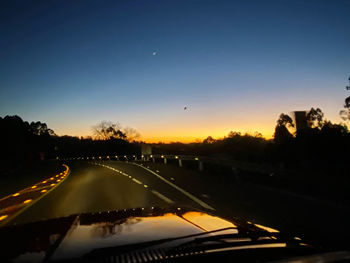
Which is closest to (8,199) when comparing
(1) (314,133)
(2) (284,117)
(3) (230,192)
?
(3) (230,192)

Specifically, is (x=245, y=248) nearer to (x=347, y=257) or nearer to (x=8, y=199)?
(x=347, y=257)

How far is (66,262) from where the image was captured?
2.59 metres

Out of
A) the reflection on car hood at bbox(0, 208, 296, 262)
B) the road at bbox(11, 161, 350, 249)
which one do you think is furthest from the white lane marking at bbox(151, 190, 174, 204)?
the reflection on car hood at bbox(0, 208, 296, 262)

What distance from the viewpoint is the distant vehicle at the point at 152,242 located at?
2.65m

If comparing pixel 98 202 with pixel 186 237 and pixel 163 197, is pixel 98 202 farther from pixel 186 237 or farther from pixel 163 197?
pixel 186 237

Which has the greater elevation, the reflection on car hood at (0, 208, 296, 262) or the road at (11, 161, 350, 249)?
the reflection on car hood at (0, 208, 296, 262)

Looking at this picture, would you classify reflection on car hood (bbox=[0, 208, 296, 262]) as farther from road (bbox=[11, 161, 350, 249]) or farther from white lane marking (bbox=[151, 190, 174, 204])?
white lane marking (bbox=[151, 190, 174, 204])

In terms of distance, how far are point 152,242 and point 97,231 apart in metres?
0.87

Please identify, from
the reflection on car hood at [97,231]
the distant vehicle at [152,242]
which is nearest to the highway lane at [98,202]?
the reflection on car hood at [97,231]

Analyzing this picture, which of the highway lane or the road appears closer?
the road

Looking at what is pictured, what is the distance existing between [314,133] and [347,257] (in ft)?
129

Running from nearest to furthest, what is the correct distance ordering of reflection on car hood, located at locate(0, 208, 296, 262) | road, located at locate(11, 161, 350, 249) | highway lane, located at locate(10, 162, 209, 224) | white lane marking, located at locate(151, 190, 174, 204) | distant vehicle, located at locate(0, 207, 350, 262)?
1. distant vehicle, located at locate(0, 207, 350, 262)
2. reflection on car hood, located at locate(0, 208, 296, 262)
3. road, located at locate(11, 161, 350, 249)
4. highway lane, located at locate(10, 162, 209, 224)
5. white lane marking, located at locate(151, 190, 174, 204)

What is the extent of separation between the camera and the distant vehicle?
8.70 ft

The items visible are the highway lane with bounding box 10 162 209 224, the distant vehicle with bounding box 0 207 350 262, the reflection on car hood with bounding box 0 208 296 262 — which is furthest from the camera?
the highway lane with bounding box 10 162 209 224
